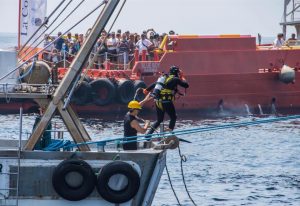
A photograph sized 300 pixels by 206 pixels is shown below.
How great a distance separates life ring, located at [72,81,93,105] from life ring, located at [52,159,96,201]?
85.5ft

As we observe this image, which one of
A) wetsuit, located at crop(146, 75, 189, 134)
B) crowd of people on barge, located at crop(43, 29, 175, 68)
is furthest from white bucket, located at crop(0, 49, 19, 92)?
crowd of people on barge, located at crop(43, 29, 175, 68)

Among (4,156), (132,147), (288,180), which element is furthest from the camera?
(288,180)

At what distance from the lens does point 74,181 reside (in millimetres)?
15078

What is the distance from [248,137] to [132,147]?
20.6 meters

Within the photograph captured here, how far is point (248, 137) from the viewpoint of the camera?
121 ft

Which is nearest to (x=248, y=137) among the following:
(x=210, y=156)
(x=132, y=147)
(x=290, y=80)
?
(x=210, y=156)

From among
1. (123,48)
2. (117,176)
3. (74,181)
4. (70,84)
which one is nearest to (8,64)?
(70,84)

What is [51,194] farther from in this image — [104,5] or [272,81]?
[272,81]

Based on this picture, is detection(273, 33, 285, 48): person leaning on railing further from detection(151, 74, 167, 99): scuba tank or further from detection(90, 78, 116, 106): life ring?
detection(151, 74, 167, 99): scuba tank

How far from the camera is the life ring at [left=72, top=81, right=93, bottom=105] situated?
41.2 m

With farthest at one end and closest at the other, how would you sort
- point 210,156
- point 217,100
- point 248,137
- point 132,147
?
1. point 217,100
2. point 248,137
3. point 210,156
4. point 132,147

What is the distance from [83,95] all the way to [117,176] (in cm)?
2650

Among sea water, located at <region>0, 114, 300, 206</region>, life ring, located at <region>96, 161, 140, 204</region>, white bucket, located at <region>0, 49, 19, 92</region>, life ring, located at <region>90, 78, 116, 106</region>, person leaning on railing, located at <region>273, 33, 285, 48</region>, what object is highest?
person leaning on railing, located at <region>273, 33, 285, 48</region>

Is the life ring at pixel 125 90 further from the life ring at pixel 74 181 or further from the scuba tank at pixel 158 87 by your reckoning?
the life ring at pixel 74 181
